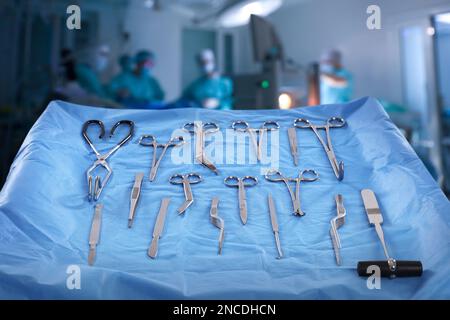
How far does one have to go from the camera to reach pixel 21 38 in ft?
7.56

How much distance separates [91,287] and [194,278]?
0.12 metres

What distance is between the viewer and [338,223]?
0.64 metres

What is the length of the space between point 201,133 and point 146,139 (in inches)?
4.1

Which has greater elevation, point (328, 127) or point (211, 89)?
point (211, 89)

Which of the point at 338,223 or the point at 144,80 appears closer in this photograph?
the point at 338,223

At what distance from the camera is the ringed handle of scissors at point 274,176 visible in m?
0.73

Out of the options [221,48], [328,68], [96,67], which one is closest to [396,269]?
[328,68]

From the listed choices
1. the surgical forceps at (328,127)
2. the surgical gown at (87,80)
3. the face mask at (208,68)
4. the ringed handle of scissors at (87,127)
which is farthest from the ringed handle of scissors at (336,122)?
the face mask at (208,68)

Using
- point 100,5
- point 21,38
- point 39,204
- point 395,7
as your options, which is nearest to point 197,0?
point 100,5

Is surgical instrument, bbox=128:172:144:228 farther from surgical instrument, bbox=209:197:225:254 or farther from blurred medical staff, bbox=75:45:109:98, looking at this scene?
blurred medical staff, bbox=75:45:109:98

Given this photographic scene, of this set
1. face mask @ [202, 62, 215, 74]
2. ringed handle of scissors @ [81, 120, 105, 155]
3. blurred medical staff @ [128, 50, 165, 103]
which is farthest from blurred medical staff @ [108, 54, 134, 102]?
ringed handle of scissors @ [81, 120, 105, 155]

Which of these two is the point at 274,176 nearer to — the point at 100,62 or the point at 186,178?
the point at 186,178

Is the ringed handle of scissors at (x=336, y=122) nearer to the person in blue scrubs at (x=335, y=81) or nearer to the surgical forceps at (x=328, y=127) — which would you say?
the surgical forceps at (x=328, y=127)

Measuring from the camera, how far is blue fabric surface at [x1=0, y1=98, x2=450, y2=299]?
20.6 inches
